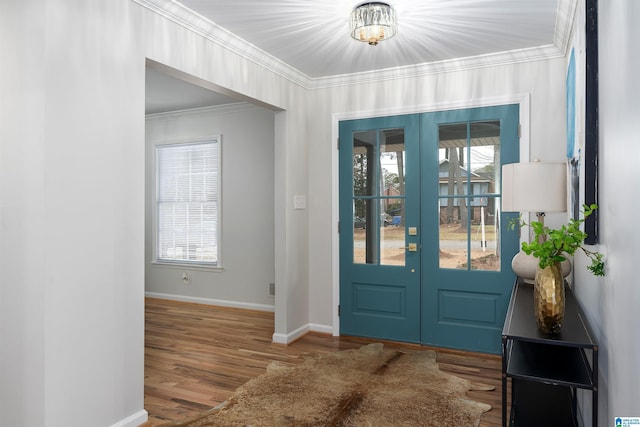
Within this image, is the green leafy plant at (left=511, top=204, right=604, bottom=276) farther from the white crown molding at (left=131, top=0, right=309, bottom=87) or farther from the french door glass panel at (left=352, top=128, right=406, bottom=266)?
the white crown molding at (left=131, top=0, right=309, bottom=87)

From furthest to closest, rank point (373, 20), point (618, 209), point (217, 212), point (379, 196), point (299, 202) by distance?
point (217, 212) → point (299, 202) → point (379, 196) → point (373, 20) → point (618, 209)

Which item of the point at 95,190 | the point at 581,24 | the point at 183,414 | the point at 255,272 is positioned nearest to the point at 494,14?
the point at 581,24

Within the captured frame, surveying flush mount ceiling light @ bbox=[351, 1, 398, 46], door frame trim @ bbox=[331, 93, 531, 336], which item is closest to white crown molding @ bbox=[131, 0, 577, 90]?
door frame trim @ bbox=[331, 93, 531, 336]

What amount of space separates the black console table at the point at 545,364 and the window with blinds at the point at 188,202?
160 inches

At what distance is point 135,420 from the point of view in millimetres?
2588

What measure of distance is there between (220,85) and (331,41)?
892mm

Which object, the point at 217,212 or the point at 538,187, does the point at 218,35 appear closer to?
the point at 538,187

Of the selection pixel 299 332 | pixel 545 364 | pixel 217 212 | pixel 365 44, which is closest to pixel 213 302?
pixel 217 212

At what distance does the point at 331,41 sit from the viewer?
134 inches

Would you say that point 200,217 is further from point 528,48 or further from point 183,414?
point 528,48

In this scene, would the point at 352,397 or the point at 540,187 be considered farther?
the point at 352,397

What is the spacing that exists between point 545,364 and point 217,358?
2.66 meters

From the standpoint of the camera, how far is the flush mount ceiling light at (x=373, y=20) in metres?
2.75

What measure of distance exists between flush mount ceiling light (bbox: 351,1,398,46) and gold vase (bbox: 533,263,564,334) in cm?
171
